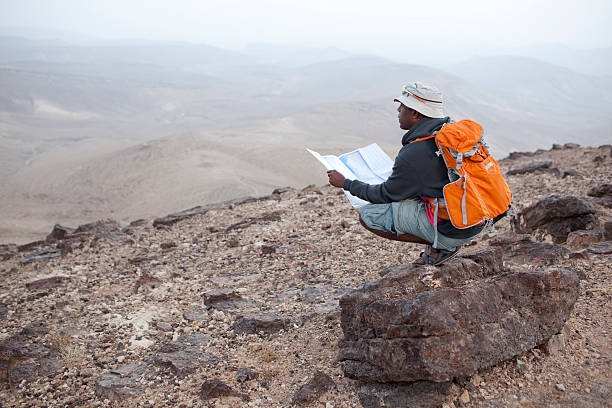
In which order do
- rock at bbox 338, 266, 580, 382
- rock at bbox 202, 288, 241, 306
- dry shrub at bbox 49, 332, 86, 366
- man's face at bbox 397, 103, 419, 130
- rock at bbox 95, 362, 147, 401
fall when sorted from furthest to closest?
rock at bbox 202, 288, 241, 306
dry shrub at bbox 49, 332, 86, 366
rock at bbox 95, 362, 147, 401
man's face at bbox 397, 103, 419, 130
rock at bbox 338, 266, 580, 382

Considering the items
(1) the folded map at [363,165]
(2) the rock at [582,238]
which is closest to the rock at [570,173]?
(2) the rock at [582,238]

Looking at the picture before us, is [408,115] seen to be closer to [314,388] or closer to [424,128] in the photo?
[424,128]

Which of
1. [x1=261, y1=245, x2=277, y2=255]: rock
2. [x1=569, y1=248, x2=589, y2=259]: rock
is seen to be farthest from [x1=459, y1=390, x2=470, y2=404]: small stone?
[x1=261, y1=245, x2=277, y2=255]: rock

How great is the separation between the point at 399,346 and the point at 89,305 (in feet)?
13.3

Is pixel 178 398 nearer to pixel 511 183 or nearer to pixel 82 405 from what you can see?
pixel 82 405

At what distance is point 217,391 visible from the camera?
132 inches

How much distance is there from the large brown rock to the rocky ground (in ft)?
0.59

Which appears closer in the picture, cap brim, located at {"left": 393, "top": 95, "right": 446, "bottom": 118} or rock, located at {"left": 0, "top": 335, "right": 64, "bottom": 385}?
cap brim, located at {"left": 393, "top": 95, "right": 446, "bottom": 118}

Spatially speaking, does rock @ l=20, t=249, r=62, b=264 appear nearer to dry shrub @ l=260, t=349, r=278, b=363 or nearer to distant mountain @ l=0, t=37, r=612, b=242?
dry shrub @ l=260, t=349, r=278, b=363

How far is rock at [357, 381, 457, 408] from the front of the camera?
2908 millimetres

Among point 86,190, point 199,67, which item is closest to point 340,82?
point 199,67

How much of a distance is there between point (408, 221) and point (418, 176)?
0.41 meters

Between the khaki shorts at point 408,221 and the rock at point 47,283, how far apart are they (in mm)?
4847

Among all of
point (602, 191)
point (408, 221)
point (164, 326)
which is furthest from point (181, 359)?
point (602, 191)
